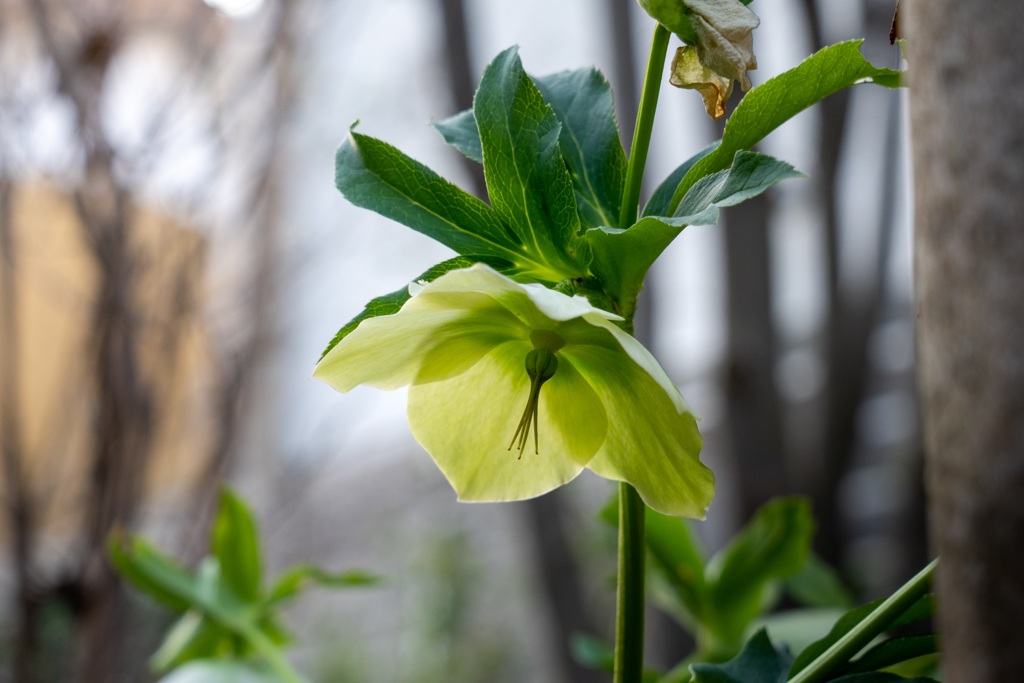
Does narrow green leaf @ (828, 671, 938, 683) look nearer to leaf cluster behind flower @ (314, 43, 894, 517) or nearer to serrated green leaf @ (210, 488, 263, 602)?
leaf cluster behind flower @ (314, 43, 894, 517)

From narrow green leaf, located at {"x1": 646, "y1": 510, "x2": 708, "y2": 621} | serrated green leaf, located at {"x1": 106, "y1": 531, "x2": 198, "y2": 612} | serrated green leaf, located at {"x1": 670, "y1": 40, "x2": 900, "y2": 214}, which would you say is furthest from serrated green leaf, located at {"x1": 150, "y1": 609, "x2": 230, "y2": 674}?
serrated green leaf, located at {"x1": 670, "y1": 40, "x2": 900, "y2": 214}

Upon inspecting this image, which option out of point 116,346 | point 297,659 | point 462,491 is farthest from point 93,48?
point 297,659

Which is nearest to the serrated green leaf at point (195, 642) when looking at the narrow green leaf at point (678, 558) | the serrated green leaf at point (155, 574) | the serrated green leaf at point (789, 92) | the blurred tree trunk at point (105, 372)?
the serrated green leaf at point (155, 574)

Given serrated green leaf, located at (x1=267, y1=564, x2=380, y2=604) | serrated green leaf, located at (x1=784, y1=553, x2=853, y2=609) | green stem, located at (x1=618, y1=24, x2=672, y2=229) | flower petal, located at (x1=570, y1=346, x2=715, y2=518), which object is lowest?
serrated green leaf, located at (x1=784, y1=553, x2=853, y2=609)

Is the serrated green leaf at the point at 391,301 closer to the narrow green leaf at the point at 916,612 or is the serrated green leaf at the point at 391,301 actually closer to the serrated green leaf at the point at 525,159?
the serrated green leaf at the point at 525,159

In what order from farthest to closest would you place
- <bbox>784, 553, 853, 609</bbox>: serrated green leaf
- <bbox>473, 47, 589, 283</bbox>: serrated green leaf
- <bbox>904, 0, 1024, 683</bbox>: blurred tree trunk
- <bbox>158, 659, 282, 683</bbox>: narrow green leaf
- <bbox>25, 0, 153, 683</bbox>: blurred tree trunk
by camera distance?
<bbox>25, 0, 153, 683</bbox>: blurred tree trunk, <bbox>784, 553, 853, 609</bbox>: serrated green leaf, <bbox>158, 659, 282, 683</bbox>: narrow green leaf, <bbox>473, 47, 589, 283</bbox>: serrated green leaf, <bbox>904, 0, 1024, 683</bbox>: blurred tree trunk

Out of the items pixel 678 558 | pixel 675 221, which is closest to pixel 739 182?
pixel 675 221

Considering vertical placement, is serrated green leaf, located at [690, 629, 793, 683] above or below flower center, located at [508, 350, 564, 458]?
below
